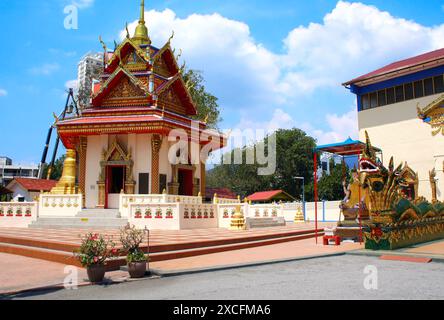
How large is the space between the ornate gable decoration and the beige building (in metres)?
0.07

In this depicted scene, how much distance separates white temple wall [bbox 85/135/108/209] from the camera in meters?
21.0

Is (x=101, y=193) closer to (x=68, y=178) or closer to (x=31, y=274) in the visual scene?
(x=68, y=178)

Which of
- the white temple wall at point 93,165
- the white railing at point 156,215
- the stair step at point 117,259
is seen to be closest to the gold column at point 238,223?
the white railing at point 156,215

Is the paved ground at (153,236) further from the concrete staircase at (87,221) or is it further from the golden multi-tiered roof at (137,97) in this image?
the golden multi-tiered roof at (137,97)

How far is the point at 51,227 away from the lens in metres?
16.8

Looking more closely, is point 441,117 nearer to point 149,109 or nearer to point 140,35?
point 149,109

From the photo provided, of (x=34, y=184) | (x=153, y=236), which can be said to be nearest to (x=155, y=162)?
(x=153, y=236)

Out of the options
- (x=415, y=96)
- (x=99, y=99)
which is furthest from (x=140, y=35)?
(x=415, y=96)

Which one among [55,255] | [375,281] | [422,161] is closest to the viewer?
[375,281]

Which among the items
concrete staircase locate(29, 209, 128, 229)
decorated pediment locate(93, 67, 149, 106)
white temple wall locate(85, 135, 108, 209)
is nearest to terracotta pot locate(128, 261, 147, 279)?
concrete staircase locate(29, 209, 128, 229)

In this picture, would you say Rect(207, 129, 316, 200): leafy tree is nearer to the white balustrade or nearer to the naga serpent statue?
the white balustrade

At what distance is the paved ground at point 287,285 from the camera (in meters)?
5.45

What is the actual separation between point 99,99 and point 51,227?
29.0 ft
